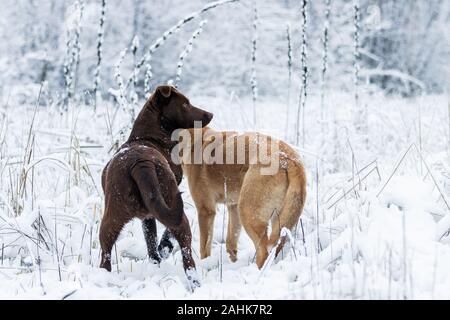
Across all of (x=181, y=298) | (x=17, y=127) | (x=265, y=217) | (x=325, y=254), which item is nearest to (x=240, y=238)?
(x=265, y=217)

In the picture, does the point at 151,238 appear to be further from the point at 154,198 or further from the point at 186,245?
the point at 154,198

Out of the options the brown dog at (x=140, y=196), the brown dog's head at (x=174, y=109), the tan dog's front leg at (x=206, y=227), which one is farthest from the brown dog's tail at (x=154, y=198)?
the tan dog's front leg at (x=206, y=227)

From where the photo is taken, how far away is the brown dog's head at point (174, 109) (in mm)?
4117

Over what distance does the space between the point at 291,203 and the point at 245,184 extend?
0.36 m

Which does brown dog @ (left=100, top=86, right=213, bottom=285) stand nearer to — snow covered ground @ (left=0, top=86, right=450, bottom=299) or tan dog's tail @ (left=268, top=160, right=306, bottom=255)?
snow covered ground @ (left=0, top=86, right=450, bottom=299)

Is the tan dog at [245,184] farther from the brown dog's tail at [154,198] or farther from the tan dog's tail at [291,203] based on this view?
the brown dog's tail at [154,198]

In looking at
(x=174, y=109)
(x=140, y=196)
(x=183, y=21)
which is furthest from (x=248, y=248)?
(x=183, y=21)

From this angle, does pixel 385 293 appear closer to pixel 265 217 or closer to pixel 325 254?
pixel 325 254

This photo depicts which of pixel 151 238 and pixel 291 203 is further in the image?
pixel 151 238

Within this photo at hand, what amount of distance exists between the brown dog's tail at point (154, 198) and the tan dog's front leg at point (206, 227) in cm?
126

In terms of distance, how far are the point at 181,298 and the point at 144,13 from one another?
2183cm

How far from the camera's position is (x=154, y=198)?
10.8 feet

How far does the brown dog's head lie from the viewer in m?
4.12
